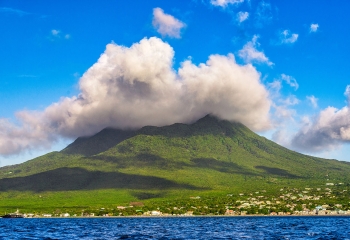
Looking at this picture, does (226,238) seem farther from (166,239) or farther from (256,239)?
(166,239)

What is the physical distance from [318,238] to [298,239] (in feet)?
16.9

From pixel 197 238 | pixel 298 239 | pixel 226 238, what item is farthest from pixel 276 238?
pixel 197 238

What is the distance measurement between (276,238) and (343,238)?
13.0 meters

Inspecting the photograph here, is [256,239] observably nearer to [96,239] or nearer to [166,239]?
[166,239]

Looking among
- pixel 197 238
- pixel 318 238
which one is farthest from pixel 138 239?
pixel 318 238

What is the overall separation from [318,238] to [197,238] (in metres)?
23.4

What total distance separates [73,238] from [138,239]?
13644 millimetres

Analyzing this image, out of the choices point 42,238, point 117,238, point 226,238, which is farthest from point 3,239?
point 226,238

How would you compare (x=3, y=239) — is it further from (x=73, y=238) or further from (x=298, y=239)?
(x=298, y=239)

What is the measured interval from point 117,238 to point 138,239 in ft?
17.1

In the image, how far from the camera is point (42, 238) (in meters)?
90.8

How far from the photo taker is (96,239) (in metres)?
86.9

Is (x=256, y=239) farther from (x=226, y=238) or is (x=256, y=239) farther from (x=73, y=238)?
(x=73, y=238)

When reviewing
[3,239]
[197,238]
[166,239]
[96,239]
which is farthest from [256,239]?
[3,239]
